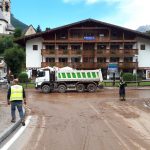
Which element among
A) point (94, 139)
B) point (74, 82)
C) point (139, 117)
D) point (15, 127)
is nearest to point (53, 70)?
point (74, 82)

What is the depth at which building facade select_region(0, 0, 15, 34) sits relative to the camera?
156 metres

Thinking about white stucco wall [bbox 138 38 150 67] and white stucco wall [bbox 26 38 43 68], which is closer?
white stucco wall [bbox 26 38 43 68]

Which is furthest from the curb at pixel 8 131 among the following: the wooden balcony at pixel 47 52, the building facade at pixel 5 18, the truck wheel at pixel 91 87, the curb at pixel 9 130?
the building facade at pixel 5 18

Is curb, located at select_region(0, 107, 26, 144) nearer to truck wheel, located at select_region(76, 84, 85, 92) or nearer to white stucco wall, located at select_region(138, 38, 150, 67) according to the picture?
truck wheel, located at select_region(76, 84, 85, 92)

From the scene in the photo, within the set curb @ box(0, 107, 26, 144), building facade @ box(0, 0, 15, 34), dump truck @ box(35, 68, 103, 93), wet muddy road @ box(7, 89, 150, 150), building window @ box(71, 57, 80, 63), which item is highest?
building facade @ box(0, 0, 15, 34)

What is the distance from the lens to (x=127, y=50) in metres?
77.9

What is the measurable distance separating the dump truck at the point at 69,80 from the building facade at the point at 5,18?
11222cm

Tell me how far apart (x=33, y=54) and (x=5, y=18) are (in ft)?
286

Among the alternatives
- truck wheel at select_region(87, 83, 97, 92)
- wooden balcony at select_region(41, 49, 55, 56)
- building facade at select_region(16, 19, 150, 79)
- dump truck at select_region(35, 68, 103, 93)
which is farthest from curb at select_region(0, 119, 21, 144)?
building facade at select_region(16, 19, 150, 79)

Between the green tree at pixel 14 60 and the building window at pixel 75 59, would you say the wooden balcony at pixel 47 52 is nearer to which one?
the building window at pixel 75 59

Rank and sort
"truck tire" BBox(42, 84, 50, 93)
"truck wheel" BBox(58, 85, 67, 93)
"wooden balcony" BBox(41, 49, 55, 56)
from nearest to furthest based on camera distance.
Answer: "truck tire" BBox(42, 84, 50, 93), "truck wheel" BBox(58, 85, 67, 93), "wooden balcony" BBox(41, 49, 55, 56)

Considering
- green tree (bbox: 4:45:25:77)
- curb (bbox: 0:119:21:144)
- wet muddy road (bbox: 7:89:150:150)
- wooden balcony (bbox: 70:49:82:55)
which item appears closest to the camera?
wet muddy road (bbox: 7:89:150:150)

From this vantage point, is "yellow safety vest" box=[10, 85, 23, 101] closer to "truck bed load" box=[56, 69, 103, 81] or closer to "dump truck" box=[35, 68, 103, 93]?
"dump truck" box=[35, 68, 103, 93]

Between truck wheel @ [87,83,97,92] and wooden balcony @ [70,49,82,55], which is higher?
wooden balcony @ [70,49,82,55]
